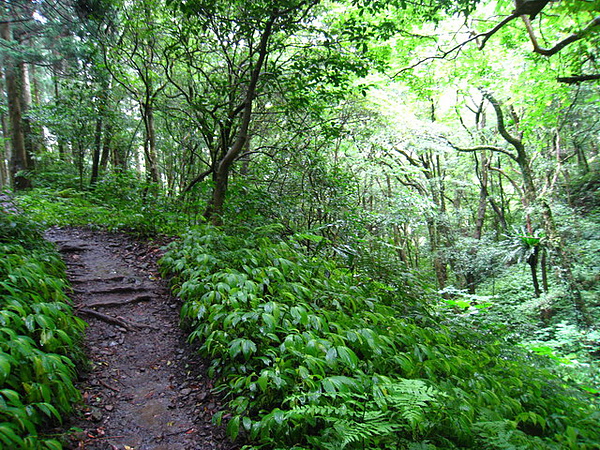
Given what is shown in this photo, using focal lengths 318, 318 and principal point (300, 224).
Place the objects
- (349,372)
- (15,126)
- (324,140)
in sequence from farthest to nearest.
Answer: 1. (15,126)
2. (324,140)
3. (349,372)

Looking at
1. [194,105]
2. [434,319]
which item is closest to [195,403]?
[434,319]

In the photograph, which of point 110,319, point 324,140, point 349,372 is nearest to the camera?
point 349,372

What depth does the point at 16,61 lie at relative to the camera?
956 cm

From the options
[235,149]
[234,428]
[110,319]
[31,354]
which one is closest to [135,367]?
[110,319]

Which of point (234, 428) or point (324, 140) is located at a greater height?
point (324, 140)

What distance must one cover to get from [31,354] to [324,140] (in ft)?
23.2

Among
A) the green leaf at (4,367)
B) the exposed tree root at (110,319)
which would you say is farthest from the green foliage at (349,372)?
the green leaf at (4,367)

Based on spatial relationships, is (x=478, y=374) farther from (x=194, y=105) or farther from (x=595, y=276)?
(x=595, y=276)

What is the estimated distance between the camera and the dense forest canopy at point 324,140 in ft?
14.6

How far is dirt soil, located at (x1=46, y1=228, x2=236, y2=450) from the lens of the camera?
8.79ft

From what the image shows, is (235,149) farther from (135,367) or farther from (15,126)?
(15,126)

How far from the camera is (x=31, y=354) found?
2.41 m

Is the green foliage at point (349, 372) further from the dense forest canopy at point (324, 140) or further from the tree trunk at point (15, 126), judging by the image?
the tree trunk at point (15, 126)

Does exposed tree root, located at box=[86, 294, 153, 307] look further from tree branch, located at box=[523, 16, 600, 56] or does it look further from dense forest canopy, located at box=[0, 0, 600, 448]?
tree branch, located at box=[523, 16, 600, 56]
